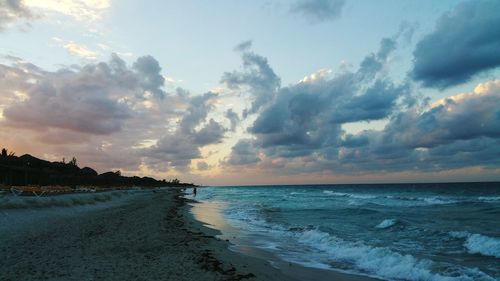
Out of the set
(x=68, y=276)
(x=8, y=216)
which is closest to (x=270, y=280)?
(x=68, y=276)

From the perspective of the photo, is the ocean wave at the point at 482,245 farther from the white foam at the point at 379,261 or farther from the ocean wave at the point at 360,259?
the white foam at the point at 379,261

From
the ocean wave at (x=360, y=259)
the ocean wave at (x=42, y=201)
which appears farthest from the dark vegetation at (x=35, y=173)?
the ocean wave at (x=360, y=259)

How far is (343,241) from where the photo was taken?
59.2ft

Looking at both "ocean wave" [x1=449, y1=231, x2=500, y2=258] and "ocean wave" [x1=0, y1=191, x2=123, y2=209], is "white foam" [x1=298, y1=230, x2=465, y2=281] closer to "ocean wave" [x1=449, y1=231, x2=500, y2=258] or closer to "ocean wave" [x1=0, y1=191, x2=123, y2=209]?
"ocean wave" [x1=449, y1=231, x2=500, y2=258]

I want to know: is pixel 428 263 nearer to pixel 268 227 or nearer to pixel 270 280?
pixel 270 280

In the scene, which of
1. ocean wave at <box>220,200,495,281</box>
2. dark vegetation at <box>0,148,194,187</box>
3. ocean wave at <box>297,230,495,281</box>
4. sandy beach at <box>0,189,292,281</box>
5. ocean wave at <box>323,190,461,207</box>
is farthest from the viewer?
ocean wave at <box>323,190,461,207</box>

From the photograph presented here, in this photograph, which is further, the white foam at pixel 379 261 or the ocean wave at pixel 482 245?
the ocean wave at pixel 482 245

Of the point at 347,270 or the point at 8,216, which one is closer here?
the point at 347,270

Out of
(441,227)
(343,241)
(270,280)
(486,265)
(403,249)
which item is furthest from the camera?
(441,227)

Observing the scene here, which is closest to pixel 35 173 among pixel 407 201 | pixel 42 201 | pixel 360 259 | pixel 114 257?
pixel 42 201

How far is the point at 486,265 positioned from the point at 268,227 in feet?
46.3

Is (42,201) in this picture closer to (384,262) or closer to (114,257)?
(114,257)

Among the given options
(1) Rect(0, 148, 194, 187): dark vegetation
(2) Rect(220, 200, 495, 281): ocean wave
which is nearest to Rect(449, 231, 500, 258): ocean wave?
(2) Rect(220, 200, 495, 281): ocean wave

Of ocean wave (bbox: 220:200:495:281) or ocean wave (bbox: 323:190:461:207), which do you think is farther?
ocean wave (bbox: 323:190:461:207)
